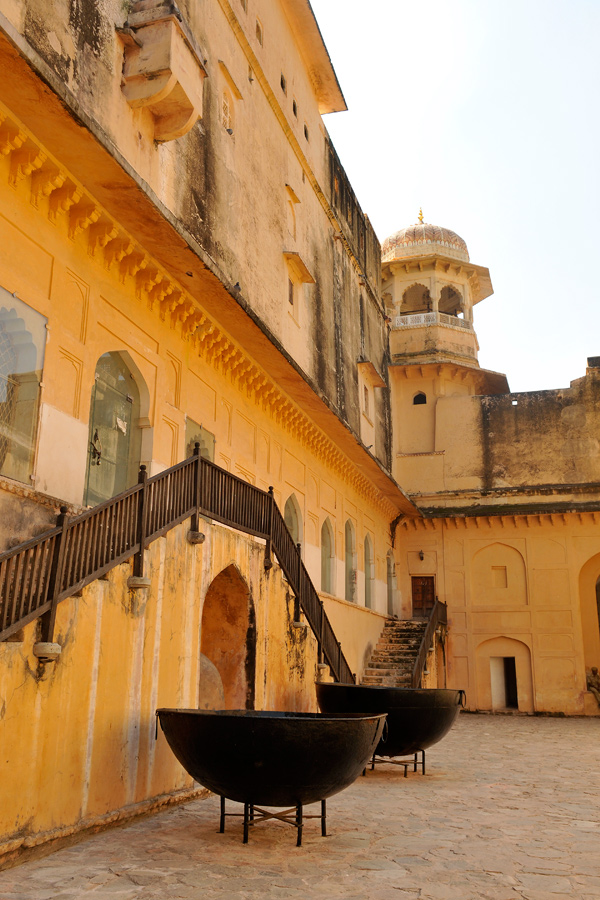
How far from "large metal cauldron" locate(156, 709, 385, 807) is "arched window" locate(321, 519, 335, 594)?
13.0m

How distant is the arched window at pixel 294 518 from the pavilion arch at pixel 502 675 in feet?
35.2

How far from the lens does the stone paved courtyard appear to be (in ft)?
16.6

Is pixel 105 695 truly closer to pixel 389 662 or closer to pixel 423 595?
pixel 389 662

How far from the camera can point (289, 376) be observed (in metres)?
14.8

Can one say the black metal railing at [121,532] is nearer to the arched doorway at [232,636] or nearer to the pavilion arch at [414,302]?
the arched doorway at [232,636]

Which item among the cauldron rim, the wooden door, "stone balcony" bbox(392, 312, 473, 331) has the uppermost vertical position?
"stone balcony" bbox(392, 312, 473, 331)

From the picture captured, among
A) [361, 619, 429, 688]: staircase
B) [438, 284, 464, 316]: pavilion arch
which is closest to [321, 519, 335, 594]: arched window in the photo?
[361, 619, 429, 688]: staircase

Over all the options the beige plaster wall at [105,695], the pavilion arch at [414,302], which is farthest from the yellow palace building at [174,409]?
the pavilion arch at [414,302]

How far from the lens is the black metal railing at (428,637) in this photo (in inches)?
788

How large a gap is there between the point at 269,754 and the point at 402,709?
13.2ft

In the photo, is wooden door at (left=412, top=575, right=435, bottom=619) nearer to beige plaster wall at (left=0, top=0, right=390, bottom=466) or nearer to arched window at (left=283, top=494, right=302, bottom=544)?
beige plaster wall at (left=0, top=0, right=390, bottom=466)

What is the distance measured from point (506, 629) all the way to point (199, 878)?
69.5 ft

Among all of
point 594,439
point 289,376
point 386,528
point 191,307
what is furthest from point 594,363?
point 191,307

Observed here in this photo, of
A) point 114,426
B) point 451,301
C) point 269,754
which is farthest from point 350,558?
point 269,754
